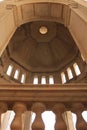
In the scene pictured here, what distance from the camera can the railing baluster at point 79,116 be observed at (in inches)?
68.4

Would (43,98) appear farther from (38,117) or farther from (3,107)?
(3,107)

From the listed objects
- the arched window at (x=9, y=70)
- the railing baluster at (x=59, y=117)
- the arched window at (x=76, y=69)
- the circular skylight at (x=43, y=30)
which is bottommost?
the arched window at (x=9, y=70)

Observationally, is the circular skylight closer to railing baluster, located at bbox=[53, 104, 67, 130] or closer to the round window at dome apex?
the round window at dome apex

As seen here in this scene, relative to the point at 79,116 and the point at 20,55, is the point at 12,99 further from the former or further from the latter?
the point at 20,55

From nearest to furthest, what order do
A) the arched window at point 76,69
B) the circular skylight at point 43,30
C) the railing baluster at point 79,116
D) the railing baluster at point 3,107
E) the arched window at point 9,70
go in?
the railing baluster at point 79,116 < the railing baluster at point 3,107 < the arched window at point 76,69 < the arched window at point 9,70 < the circular skylight at point 43,30

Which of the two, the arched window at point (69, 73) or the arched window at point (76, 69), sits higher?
the arched window at point (76, 69)

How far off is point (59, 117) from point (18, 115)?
32cm

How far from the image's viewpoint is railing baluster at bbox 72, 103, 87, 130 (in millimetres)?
1736

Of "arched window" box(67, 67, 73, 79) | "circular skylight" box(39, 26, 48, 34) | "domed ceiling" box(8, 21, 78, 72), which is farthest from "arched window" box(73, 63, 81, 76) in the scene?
"circular skylight" box(39, 26, 48, 34)

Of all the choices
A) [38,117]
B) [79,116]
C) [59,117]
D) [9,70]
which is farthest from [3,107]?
[9,70]

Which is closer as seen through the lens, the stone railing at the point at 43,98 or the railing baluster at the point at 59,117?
the railing baluster at the point at 59,117

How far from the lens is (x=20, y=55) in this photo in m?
13.9

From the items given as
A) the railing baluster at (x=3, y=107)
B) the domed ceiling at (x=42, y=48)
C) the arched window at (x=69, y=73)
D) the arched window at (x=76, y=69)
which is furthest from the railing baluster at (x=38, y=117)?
the domed ceiling at (x=42, y=48)

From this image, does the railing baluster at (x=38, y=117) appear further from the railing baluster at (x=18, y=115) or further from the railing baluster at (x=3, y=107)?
the railing baluster at (x=3, y=107)
